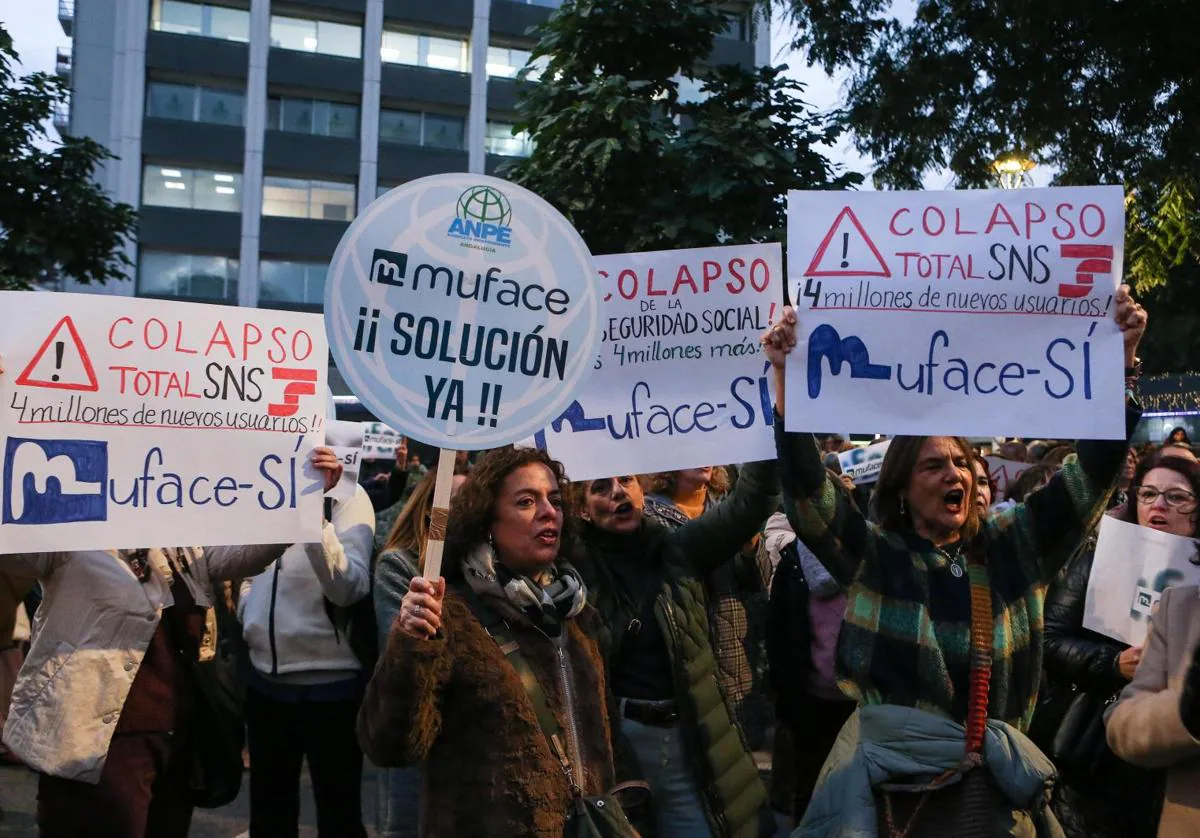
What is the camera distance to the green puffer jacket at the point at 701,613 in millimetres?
3145

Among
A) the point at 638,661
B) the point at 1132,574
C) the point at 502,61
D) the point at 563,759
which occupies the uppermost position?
the point at 502,61

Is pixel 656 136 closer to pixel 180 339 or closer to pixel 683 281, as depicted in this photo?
pixel 683 281

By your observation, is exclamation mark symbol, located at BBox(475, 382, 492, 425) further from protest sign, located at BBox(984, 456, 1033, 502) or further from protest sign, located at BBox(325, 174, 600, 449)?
protest sign, located at BBox(984, 456, 1033, 502)

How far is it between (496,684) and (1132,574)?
1836 millimetres

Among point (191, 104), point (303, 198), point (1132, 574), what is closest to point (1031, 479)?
point (1132, 574)

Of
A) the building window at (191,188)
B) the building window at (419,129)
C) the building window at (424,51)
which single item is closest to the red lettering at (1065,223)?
the building window at (191,188)

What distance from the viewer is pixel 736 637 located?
3738mm

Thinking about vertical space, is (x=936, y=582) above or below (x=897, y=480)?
below

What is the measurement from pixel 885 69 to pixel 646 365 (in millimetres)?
6292

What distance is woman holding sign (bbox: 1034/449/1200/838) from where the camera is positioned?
3447 mm

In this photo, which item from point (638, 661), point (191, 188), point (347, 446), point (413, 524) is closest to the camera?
point (638, 661)

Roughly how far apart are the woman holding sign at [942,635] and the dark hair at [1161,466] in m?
1.17

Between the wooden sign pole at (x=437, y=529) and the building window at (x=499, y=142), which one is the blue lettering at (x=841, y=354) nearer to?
the wooden sign pole at (x=437, y=529)

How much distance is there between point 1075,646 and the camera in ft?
11.7
